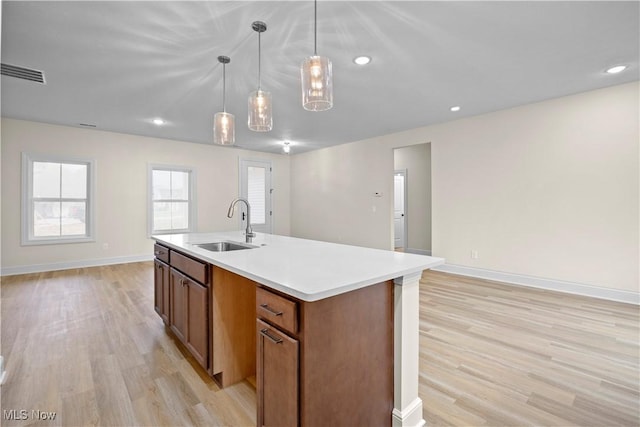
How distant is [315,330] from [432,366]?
1408mm

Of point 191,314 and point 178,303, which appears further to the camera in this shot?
point 178,303

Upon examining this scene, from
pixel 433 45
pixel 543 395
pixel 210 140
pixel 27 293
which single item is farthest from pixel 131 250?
pixel 543 395

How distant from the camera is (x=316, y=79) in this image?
1812mm

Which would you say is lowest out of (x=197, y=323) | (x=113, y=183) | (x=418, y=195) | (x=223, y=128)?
(x=197, y=323)

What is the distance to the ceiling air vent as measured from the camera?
295cm

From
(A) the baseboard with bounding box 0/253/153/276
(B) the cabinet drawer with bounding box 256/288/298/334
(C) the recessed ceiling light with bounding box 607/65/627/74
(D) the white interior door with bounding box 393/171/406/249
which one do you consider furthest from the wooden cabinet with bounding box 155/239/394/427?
(D) the white interior door with bounding box 393/171/406/249

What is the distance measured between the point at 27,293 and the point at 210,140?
3.91m

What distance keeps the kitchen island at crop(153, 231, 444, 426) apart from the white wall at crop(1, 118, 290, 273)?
A: 484cm

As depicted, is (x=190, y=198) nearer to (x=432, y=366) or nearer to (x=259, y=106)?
(x=259, y=106)

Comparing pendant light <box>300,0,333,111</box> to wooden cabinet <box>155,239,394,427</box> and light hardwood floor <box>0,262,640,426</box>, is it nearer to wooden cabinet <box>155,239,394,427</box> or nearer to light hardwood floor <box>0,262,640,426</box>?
wooden cabinet <box>155,239,394,427</box>

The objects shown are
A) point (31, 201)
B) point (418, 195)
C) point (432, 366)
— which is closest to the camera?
point (432, 366)

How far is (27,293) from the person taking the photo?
12.6 ft

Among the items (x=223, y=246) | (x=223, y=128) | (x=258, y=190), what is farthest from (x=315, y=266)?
(x=258, y=190)

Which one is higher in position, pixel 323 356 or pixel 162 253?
pixel 162 253
